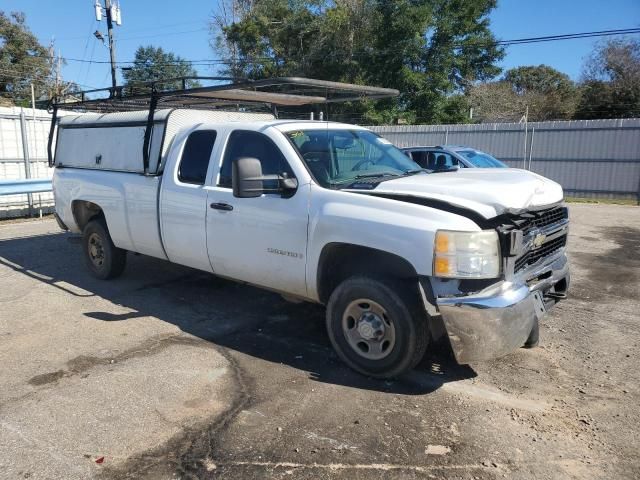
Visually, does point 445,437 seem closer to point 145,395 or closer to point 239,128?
point 145,395

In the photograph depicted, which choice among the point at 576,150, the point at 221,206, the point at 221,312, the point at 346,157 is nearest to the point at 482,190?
the point at 346,157

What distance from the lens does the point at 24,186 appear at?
12422 mm

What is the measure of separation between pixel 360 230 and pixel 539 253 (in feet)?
4.89

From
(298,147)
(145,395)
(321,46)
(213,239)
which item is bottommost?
(145,395)

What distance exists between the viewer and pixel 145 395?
4.02 metres

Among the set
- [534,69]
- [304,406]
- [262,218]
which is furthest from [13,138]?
[534,69]

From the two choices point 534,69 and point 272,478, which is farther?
point 534,69

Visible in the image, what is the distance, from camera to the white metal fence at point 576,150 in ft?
58.5

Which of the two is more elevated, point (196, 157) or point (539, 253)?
point (196, 157)

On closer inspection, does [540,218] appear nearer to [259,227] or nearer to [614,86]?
[259,227]

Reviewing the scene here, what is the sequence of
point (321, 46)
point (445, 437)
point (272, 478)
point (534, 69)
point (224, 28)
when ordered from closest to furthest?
point (272, 478) < point (445, 437) < point (321, 46) < point (224, 28) < point (534, 69)

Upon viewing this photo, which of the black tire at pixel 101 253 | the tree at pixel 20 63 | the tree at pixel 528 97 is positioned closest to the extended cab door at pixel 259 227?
the black tire at pixel 101 253

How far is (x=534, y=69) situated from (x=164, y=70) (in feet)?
128

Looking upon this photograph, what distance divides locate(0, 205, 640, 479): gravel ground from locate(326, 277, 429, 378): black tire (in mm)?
154
